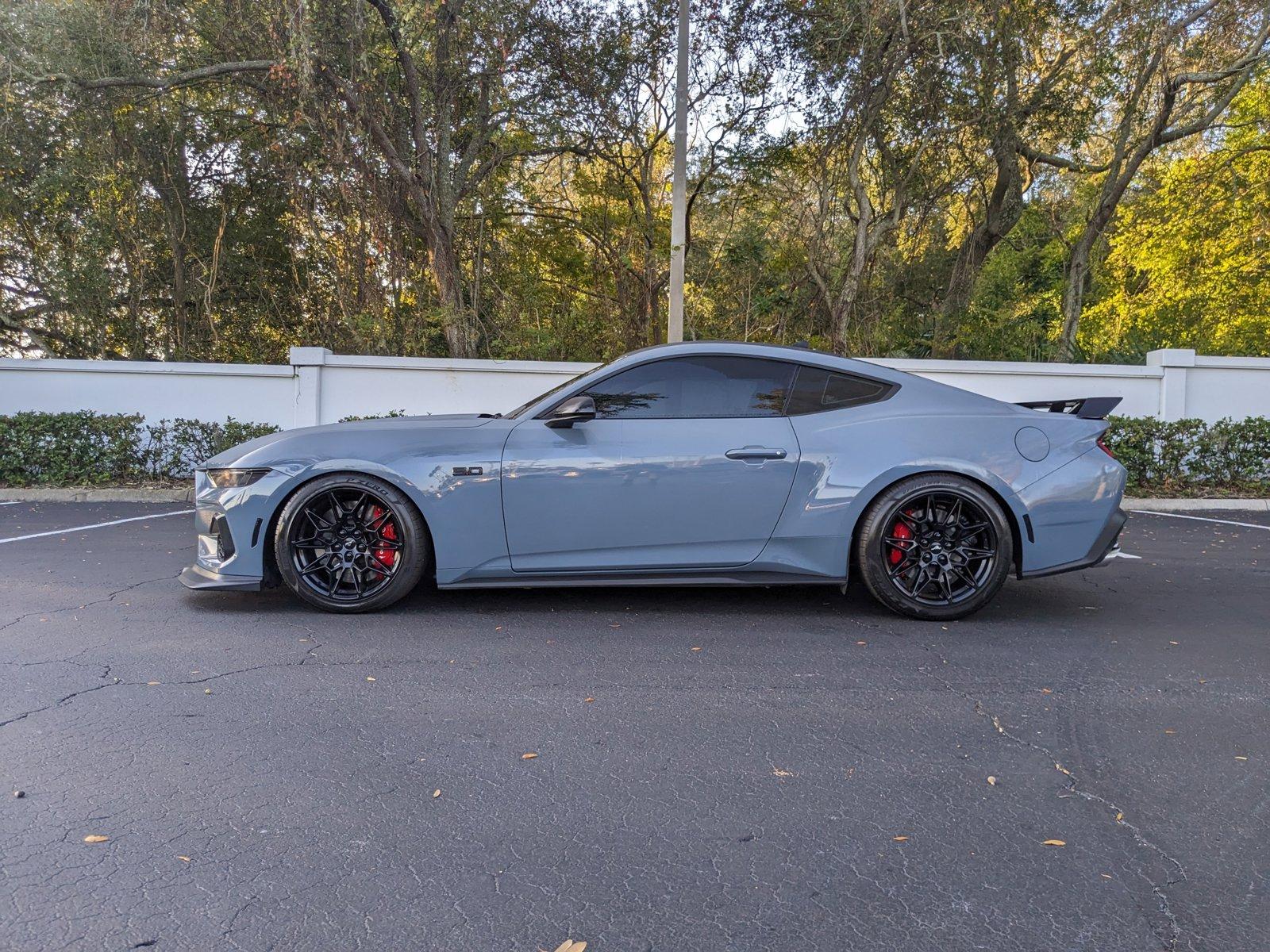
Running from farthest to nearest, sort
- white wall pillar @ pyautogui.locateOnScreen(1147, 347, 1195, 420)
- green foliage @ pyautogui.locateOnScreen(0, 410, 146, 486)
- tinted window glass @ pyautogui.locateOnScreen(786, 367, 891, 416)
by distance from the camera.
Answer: white wall pillar @ pyautogui.locateOnScreen(1147, 347, 1195, 420) → green foliage @ pyautogui.locateOnScreen(0, 410, 146, 486) → tinted window glass @ pyautogui.locateOnScreen(786, 367, 891, 416)

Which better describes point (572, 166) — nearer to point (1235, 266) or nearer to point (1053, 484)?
point (1053, 484)

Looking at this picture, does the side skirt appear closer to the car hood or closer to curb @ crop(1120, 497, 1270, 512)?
the car hood

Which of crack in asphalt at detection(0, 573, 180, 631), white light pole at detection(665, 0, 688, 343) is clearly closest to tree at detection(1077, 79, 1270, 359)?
white light pole at detection(665, 0, 688, 343)

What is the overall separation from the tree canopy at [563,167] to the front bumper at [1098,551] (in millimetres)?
9573

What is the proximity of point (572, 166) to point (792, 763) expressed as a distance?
1607 centimetres

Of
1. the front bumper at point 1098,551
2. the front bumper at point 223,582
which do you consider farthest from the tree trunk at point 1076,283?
the front bumper at point 223,582

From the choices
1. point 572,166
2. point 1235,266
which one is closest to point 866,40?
point 572,166

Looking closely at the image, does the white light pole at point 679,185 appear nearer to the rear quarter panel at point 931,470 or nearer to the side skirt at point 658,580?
the rear quarter panel at point 931,470

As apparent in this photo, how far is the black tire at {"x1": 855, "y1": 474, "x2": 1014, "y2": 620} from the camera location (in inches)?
181

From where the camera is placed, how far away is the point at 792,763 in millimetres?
2895

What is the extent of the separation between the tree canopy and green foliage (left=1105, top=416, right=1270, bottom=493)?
329 centimetres

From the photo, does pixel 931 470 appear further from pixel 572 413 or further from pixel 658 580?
pixel 572 413

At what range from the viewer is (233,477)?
4.66m

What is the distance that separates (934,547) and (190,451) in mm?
9128
